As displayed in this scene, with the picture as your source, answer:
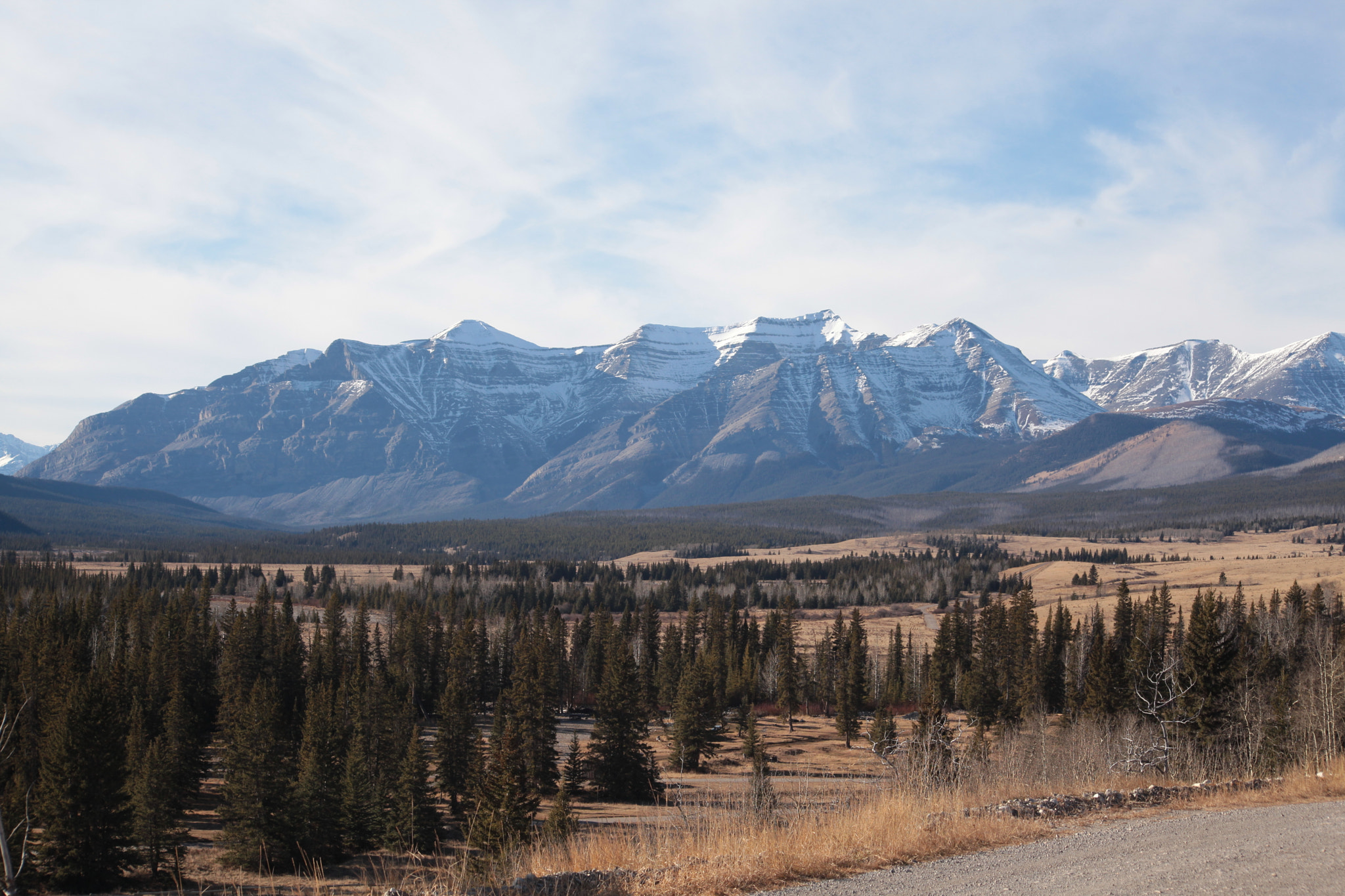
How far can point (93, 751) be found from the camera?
41.3 metres

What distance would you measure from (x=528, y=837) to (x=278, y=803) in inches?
755

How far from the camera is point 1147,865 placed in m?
11.9

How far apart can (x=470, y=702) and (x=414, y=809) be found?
25474 millimetres

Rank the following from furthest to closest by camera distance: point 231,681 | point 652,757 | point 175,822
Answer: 1. point 231,681
2. point 652,757
3. point 175,822

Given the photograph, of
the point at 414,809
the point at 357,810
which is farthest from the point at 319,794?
the point at 414,809

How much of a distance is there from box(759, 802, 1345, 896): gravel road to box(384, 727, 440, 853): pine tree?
39.9m

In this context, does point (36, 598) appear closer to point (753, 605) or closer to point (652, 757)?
point (652, 757)

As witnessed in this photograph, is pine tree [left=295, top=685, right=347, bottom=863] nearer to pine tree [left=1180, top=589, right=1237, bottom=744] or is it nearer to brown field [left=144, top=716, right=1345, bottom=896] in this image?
brown field [left=144, top=716, right=1345, bottom=896]

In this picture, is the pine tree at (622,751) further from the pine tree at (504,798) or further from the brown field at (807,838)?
the brown field at (807,838)

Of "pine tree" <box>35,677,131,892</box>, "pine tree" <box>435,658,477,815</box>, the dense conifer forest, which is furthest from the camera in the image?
"pine tree" <box>435,658,477,815</box>

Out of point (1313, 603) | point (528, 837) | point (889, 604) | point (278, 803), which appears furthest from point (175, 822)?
point (889, 604)

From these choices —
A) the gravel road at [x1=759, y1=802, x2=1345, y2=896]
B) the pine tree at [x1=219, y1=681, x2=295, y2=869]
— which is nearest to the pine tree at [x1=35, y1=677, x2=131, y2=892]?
the pine tree at [x1=219, y1=681, x2=295, y2=869]

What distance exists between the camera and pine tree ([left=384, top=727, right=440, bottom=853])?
46.9 m

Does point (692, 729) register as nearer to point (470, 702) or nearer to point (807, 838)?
point (470, 702)
